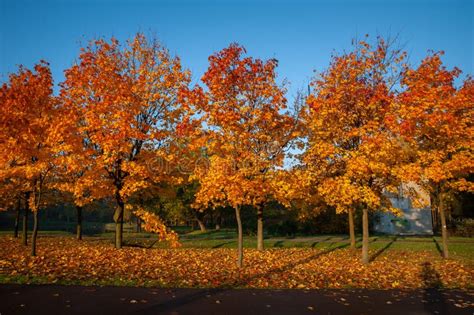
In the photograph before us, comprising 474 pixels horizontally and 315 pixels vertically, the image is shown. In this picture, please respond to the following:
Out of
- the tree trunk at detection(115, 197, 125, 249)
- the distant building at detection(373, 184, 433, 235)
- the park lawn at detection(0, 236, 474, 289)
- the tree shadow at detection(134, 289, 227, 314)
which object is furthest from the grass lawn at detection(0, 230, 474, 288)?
the distant building at detection(373, 184, 433, 235)

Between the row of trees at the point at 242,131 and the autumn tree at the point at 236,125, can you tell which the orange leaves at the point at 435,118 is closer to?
the row of trees at the point at 242,131

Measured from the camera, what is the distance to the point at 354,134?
15203 millimetres

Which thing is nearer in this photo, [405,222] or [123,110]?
[123,110]

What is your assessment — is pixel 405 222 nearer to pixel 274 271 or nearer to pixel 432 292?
pixel 274 271

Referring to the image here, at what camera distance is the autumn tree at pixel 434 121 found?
14.9 meters

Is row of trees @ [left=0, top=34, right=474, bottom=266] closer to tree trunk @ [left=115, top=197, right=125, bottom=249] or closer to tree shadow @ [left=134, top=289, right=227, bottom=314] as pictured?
tree trunk @ [left=115, top=197, right=125, bottom=249]

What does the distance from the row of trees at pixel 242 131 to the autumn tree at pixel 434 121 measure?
0.06 m

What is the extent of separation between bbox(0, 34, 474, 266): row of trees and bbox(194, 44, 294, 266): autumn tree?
5 centimetres

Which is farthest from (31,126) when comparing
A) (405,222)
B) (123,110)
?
(405,222)

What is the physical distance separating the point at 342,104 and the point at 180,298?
11519mm

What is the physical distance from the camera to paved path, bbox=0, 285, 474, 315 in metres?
7.98

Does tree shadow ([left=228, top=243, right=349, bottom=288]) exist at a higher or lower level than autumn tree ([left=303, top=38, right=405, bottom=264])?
lower

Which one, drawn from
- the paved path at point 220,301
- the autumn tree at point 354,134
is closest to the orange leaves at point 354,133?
the autumn tree at point 354,134

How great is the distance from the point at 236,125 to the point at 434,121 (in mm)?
8182
